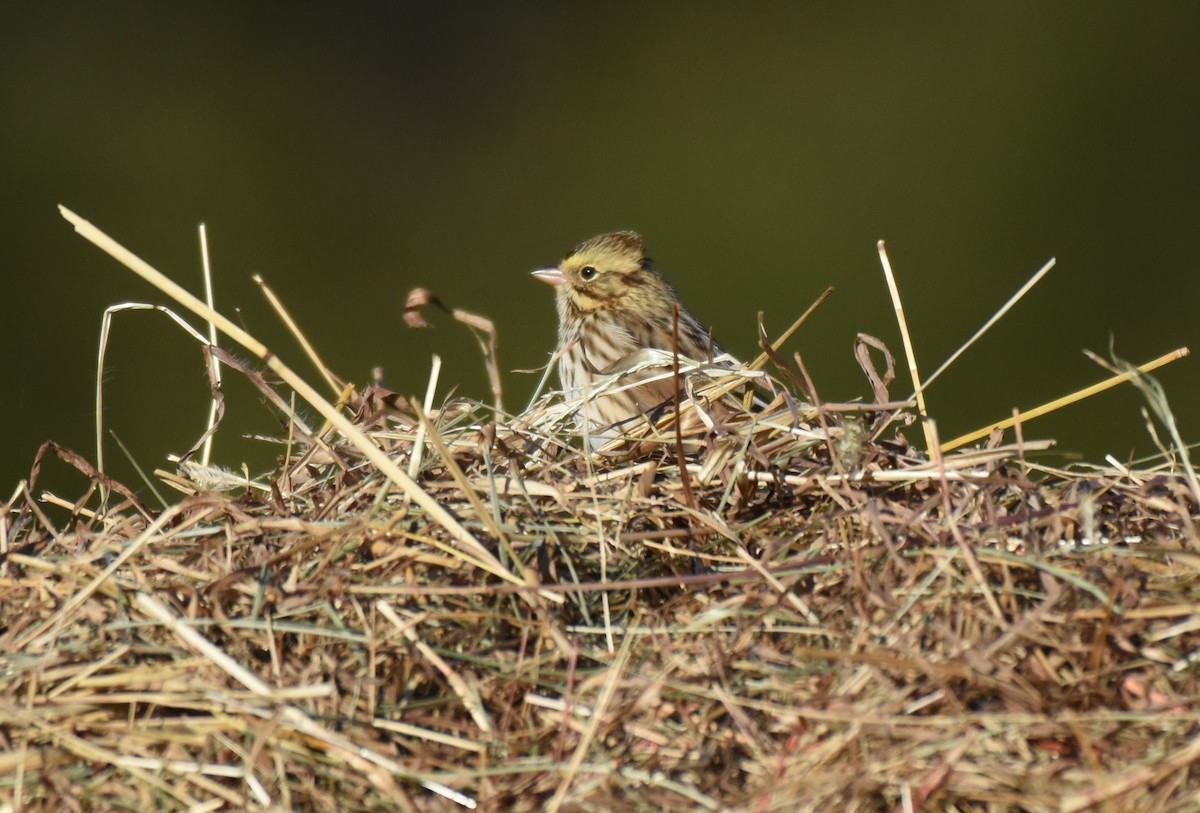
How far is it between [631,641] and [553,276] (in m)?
2.38

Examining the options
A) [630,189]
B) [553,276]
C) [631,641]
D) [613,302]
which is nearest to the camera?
[631,641]

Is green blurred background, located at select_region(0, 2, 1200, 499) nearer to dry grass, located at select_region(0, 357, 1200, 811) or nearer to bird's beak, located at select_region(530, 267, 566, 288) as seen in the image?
bird's beak, located at select_region(530, 267, 566, 288)

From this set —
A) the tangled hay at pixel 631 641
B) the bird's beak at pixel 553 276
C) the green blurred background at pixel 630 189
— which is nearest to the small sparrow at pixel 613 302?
the bird's beak at pixel 553 276

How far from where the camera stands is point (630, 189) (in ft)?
26.3

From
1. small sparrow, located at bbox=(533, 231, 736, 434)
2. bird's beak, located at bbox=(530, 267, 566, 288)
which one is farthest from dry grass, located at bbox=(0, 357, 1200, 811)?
bird's beak, located at bbox=(530, 267, 566, 288)

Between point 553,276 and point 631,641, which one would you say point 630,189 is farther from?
point 631,641

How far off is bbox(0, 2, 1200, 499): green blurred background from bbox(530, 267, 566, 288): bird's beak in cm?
238

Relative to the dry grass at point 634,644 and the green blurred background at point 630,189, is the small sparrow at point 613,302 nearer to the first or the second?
the dry grass at point 634,644

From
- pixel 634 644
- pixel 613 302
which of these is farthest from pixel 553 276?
pixel 634 644

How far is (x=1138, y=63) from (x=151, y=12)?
5.18m

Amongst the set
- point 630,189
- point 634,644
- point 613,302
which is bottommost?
point 630,189

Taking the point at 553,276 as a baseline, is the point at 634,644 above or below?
above

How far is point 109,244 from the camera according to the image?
224 centimetres

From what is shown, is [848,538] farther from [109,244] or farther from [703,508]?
[109,244]
